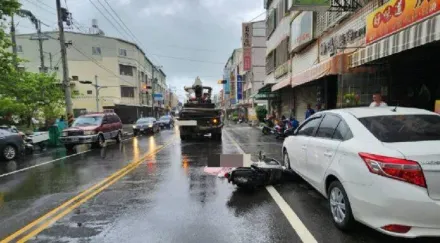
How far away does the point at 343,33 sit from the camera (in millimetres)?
15500

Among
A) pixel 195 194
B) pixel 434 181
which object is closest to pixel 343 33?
pixel 195 194

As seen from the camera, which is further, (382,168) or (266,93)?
(266,93)

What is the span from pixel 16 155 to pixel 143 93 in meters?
53.2

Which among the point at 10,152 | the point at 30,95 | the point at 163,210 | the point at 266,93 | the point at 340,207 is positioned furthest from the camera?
the point at 266,93

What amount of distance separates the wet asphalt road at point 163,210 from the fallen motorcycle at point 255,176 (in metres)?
0.21

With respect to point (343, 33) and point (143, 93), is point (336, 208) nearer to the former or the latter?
point (343, 33)

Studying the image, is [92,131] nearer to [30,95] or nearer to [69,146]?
[69,146]

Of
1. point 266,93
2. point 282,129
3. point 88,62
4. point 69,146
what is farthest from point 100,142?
point 88,62

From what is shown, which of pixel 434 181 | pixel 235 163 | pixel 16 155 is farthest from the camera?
pixel 16 155

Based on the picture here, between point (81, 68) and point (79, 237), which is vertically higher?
point (81, 68)

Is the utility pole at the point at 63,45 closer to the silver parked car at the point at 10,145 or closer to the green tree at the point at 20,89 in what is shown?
the green tree at the point at 20,89

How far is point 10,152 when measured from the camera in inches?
572

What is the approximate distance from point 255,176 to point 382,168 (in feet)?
11.7

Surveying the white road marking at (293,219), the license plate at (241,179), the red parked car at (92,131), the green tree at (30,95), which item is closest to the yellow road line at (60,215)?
the license plate at (241,179)
